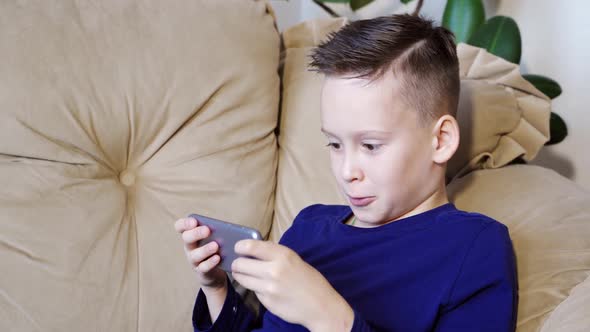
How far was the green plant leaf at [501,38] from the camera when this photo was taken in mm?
1371

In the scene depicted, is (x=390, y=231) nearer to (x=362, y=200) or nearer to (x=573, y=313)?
(x=362, y=200)

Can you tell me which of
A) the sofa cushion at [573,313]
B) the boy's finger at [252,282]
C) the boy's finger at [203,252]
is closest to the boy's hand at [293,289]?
the boy's finger at [252,282]

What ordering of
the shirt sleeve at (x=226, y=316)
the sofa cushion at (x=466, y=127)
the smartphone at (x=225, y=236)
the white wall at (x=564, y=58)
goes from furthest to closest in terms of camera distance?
1. the white wall at (x=564, y=58)
2. the sofa cushion at (x=466, y=127)
3. the shirt sleeve at (x=226, y=316)
4. the smartphone at (x=225, y=236)

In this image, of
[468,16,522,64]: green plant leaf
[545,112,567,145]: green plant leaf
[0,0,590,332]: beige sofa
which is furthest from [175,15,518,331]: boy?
[545,112,567,145]: green plant leaf

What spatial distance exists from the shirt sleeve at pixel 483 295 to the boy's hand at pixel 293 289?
0.13 metres

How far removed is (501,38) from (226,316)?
3.03 ft

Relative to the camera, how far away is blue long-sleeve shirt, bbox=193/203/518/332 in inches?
26.7

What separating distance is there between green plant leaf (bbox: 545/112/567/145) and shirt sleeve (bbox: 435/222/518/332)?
0.84m

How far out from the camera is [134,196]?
105 centimetres

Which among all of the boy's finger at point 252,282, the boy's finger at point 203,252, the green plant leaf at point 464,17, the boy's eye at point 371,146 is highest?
the green plant leaf at point 464,17

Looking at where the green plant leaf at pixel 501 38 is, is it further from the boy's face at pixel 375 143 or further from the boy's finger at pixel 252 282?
the boy's finger at pixel 252 282

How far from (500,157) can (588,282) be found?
0.38 meters

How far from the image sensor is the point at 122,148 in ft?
3.44

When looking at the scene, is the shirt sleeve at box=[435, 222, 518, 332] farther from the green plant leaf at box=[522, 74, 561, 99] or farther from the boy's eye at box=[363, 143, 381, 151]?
the green plant leaf at box=[522, 74, 561, 99]
